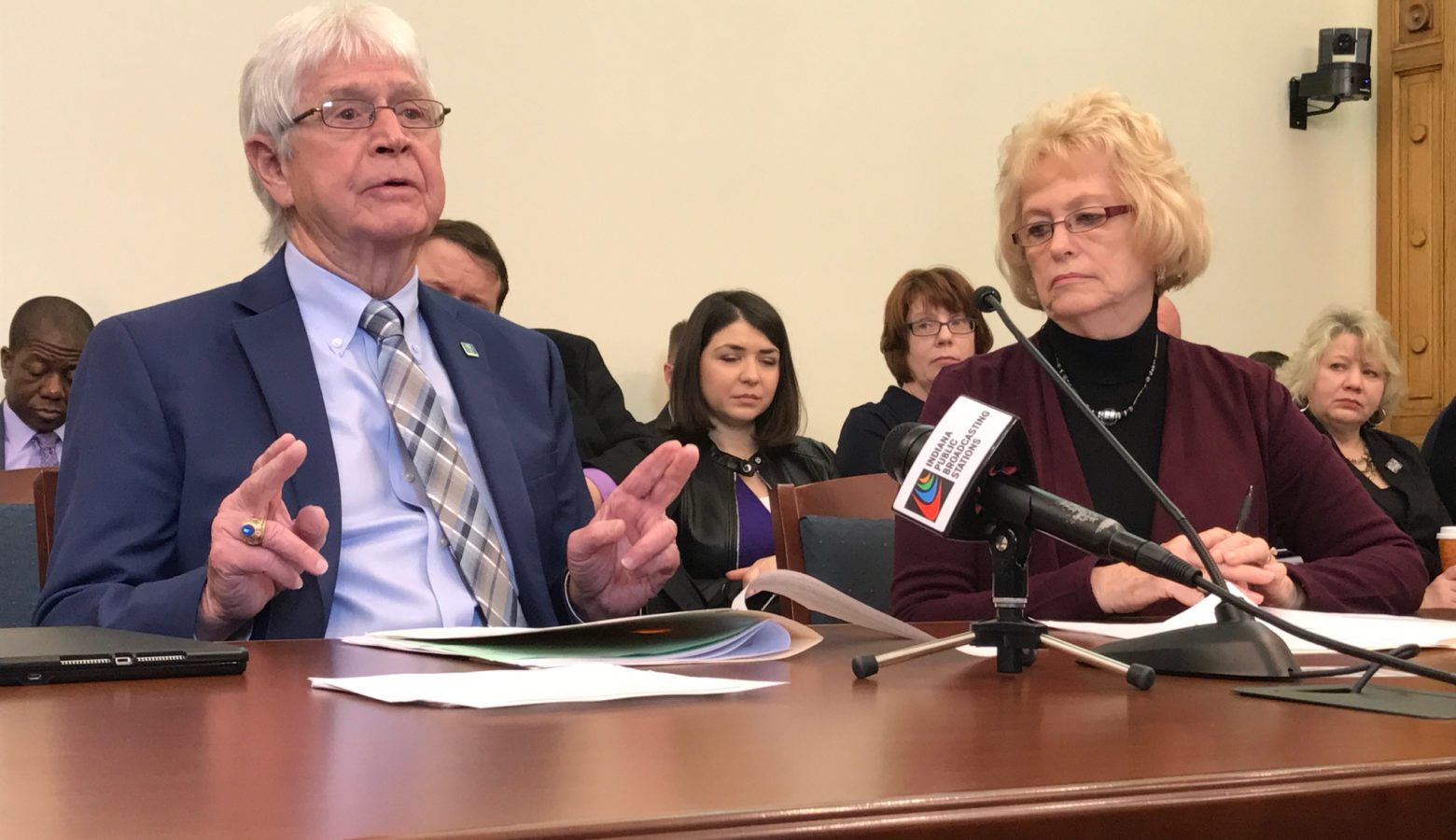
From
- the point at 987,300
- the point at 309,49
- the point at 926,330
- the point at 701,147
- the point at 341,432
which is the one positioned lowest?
the point at 341,432

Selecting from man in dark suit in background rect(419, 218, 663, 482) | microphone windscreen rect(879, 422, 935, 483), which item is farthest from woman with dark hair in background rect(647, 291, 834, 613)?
microphone windscreen rect(879, 422, 935, 483)

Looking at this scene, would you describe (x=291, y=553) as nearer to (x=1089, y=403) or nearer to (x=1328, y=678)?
(x=1328, y=678)

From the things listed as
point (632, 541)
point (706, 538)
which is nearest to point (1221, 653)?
point (632, 541)

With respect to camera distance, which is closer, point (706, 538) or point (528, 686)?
point (528, 686)

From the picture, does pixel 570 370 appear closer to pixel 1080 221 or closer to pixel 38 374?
pixel 38 374

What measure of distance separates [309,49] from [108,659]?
1045mm

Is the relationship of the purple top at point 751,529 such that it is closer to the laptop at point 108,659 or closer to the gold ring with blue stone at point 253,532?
the gold ring with blue stone at point 253,532

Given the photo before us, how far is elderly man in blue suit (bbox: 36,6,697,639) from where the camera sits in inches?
64.6

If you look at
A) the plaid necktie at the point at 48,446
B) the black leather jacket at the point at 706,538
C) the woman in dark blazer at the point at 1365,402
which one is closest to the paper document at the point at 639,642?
the black leather jacket at the point at 706,538

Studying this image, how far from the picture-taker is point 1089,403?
7.29ft

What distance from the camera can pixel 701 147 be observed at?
541 cm

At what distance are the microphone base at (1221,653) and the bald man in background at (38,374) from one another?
12.1ft

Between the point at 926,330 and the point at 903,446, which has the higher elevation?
the point at 926,330

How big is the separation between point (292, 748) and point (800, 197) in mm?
4941
